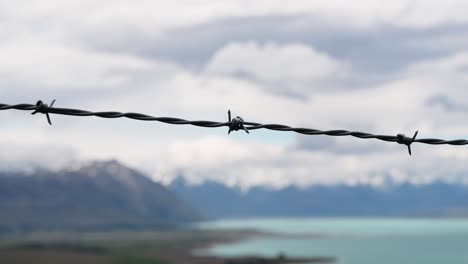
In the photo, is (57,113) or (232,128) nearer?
(57,113)

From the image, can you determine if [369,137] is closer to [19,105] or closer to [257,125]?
[257,125]

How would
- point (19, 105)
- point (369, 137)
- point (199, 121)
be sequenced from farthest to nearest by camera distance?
point (369, 137), point (199, 121), point (19, 105)

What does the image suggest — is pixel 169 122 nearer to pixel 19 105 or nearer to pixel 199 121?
pixel 199 121

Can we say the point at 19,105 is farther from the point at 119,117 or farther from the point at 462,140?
the point at 462,140

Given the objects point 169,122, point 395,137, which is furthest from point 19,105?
point 395,137

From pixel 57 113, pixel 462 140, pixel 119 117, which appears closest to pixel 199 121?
pixel 119 117

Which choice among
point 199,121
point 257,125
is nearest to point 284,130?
point 257,125

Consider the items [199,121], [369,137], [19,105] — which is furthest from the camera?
[369,137]
